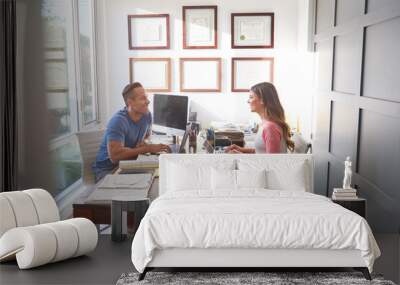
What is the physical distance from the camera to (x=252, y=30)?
5750 mm

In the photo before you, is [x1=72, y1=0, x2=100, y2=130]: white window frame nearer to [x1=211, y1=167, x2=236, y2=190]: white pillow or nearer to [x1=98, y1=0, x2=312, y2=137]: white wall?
[x1=98, y1=0, x2=312, y2=137]: white wall

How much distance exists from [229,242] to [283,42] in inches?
135

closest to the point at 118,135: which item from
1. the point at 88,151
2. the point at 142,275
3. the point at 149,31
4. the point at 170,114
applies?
the point at 88,151

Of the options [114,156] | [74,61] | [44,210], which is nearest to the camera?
[44,210]

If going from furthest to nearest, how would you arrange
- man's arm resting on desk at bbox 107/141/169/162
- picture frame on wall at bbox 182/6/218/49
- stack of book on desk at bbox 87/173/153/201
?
picture frame on wall at bbox 182/6/218/49 < man's arm resting on desk at bbox 107/141/169/162 < stack of book on desk at bbox 87/173/153/201

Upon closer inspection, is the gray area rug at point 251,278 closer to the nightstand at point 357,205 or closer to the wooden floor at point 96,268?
the wooden floor at point 96,268

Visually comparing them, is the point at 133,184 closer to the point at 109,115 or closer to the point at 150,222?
the point at 150,222

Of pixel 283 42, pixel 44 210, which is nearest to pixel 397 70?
pixel 44 210

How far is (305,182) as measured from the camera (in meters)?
3.61

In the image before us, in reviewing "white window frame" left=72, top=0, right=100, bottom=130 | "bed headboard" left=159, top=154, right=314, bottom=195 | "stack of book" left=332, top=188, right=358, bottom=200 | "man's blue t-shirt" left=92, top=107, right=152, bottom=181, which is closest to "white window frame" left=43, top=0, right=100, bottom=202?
"white window frame" left=72, top=0, right=100, bottom=130

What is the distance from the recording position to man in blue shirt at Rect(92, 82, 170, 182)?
4.64 meters

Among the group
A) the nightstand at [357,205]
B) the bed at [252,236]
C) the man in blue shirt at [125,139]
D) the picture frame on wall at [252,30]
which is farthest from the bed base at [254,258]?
the picture frame on wall at [252,30]

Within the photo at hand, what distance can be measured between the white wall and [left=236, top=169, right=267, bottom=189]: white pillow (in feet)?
7.49

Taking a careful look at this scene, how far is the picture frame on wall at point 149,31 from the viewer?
5781 millimetres
